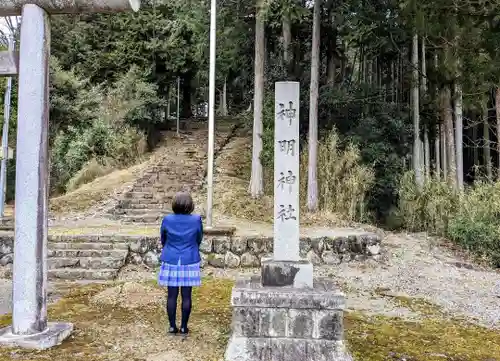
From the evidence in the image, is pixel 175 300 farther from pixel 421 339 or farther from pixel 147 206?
pixel 147 206

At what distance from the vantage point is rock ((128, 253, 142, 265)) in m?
7.00

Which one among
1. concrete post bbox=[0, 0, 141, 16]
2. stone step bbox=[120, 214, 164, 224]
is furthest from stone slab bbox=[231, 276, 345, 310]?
stone step bbox=[120, 214, 164, 224]

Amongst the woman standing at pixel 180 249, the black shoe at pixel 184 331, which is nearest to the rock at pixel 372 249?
the black shoe at pixel 184 331

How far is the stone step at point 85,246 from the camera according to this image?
6.87m

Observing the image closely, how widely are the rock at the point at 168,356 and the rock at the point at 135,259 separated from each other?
12.2 ft

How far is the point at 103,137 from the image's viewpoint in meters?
13.9

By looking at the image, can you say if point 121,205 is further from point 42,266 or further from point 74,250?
point 42,266

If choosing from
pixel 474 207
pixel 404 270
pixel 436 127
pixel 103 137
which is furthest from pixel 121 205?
pixel 436 127

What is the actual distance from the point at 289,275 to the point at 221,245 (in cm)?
381

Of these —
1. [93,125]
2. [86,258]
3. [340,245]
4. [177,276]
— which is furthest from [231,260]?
[93,125]

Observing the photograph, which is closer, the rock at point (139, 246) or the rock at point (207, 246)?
the rock at point (139, 246)

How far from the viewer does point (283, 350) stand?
131 inches

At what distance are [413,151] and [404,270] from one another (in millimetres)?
5741

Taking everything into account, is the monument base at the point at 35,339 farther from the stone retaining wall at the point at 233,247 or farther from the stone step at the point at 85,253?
the stone retaining wall at the point at 233,247
